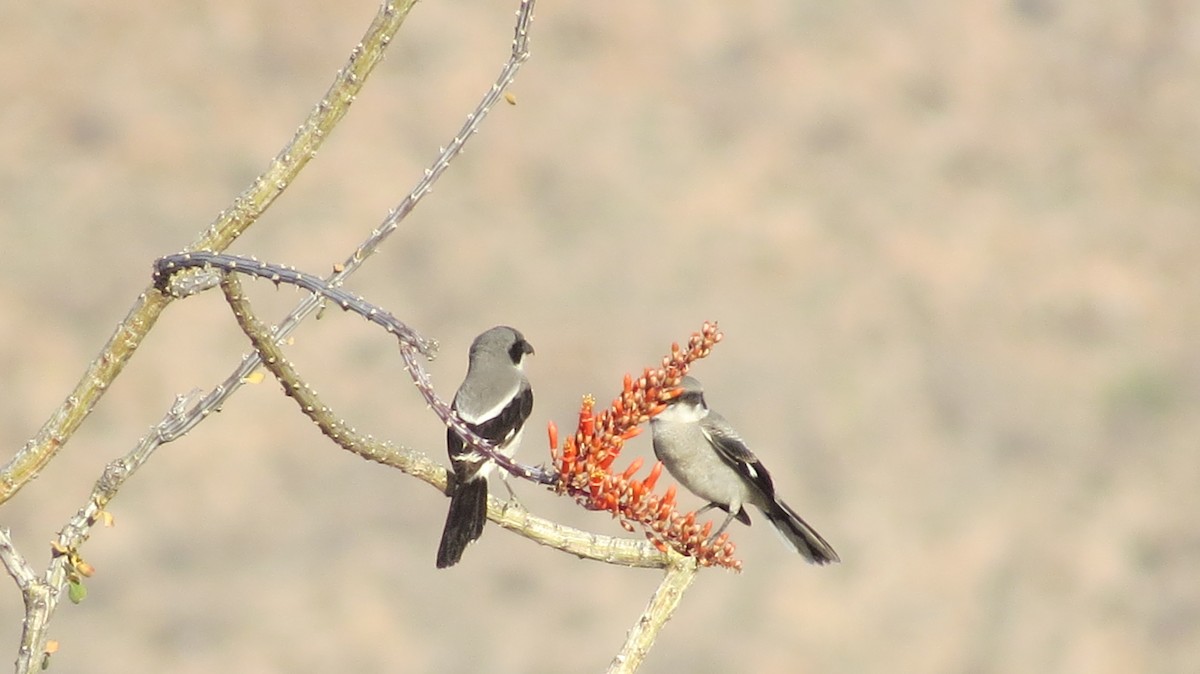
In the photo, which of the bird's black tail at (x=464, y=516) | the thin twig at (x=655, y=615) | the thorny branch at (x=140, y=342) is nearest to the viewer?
the thorny branch at (x=140, y=342)

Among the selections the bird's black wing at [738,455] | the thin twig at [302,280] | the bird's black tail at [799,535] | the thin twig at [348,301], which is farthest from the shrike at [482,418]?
the thin twig at [302,280]

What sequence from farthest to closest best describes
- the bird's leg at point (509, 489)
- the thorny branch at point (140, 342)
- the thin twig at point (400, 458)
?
the bird's leg at point (509, 489) → the thorny branch at point (140, 342) → the thin twig at point (400, 458)

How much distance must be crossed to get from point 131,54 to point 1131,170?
65.2 ft

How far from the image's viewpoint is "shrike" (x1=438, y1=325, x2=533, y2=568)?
648 cm

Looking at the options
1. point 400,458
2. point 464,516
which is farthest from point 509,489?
point 400,458

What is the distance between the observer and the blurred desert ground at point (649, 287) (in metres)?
22.3

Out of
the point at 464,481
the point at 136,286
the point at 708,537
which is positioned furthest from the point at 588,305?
the point at 708,537

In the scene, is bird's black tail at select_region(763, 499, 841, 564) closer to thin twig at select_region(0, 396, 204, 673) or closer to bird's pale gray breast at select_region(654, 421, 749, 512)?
bird's pale gray breast at select_region(654, 421, 749, 512)

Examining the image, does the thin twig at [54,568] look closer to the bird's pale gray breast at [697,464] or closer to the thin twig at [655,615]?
the thin twig at [655,615]

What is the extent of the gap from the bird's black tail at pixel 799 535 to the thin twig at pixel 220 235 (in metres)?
3.46

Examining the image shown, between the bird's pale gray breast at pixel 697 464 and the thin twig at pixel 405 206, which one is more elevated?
the bird's pale gray breast at pixel 697 464

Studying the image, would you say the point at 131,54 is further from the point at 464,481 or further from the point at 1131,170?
the point at 464,481

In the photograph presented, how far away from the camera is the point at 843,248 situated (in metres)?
28.5

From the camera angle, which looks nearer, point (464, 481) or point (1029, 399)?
point (464, 481)
